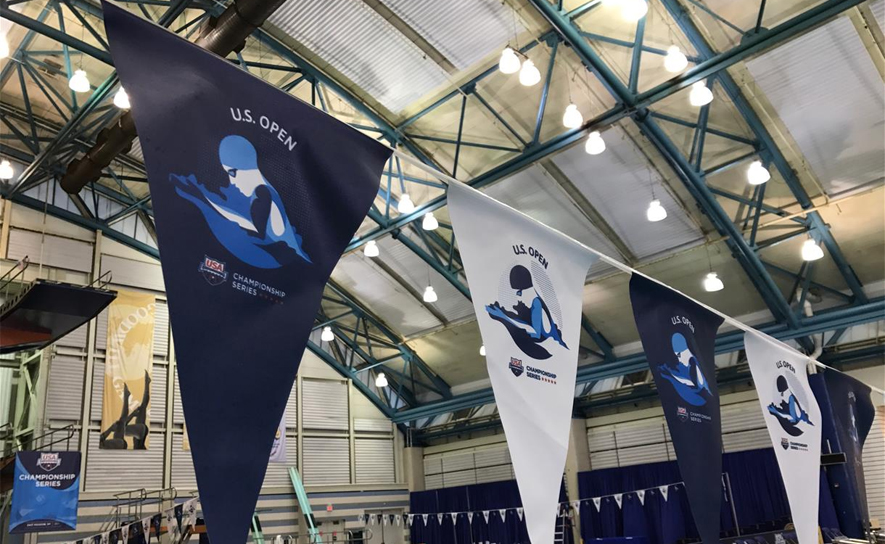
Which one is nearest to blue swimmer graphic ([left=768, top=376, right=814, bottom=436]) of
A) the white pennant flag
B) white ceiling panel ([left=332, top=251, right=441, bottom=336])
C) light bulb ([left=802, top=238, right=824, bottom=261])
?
the white pennant flag

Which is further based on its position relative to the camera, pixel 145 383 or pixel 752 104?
pixel 145 383

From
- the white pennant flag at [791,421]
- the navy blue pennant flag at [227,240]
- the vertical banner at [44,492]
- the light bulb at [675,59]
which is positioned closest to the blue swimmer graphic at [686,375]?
the white pennant flag at [791,421]

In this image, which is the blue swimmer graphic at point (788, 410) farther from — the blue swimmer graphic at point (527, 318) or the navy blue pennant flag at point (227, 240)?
the navy blue pennant flag at point (227, 240)

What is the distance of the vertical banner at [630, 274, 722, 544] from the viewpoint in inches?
206

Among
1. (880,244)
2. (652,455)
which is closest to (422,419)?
(652,455)

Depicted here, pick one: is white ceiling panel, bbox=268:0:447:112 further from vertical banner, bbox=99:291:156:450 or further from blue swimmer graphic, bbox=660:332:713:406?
vertical banner, bbox=99:291:156:450

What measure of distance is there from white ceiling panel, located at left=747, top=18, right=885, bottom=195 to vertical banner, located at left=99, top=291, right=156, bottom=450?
16796 millimetres

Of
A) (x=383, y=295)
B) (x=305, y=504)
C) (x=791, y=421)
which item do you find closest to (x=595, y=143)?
(x=791, y=421)

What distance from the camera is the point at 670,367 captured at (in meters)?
5.56

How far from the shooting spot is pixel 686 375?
5.72 m

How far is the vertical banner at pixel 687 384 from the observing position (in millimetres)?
5230

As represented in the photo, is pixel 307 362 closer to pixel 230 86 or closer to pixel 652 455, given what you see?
pixel 652 455

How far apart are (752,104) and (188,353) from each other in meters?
12.9

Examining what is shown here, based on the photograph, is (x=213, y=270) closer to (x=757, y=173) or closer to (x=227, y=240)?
(x=227, y=240)
